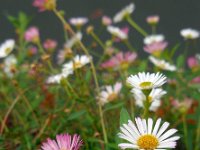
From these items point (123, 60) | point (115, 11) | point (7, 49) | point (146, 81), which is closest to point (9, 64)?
point (7, 49)

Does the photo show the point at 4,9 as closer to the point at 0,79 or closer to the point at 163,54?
the point at 0,79

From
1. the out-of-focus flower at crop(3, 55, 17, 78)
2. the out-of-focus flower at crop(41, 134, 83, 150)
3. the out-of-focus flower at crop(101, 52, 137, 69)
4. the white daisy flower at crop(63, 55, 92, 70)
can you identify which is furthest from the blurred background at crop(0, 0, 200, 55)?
the out-of-focus flower at crop(41, 134, 83, 150)

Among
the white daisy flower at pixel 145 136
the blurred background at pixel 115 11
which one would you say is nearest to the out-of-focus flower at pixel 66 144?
the white daisy flower at pixel 145 136

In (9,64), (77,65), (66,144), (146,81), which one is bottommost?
(66,144)

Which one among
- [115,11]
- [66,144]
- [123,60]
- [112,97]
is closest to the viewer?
[66,144]

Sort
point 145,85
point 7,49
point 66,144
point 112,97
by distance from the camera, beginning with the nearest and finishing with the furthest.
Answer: point 66,144
point 145,85
point 112,97
point 7,49

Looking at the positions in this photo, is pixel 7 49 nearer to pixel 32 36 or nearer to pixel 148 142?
pixel 32 36

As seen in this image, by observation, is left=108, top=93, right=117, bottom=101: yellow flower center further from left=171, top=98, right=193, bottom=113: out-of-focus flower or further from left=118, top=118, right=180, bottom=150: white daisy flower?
left=118, top=118, right=180, bottom=150: white daisy flower

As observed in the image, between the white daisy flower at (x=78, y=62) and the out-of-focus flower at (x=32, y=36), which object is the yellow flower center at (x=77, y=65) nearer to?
the white daisy flower at (x=78, y=62)
